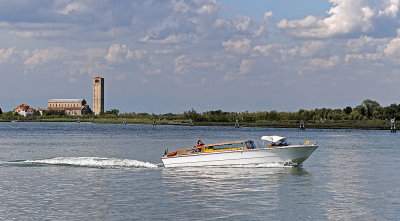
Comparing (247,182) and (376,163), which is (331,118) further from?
(247,182)

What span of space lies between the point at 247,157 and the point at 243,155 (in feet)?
1.04

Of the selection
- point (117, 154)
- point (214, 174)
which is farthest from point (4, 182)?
point (117, 154)

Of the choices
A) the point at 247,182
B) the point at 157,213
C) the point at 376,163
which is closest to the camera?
the point at 157,213

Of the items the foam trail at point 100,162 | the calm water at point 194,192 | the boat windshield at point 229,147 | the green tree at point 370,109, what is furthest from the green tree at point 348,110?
the boat windshield at point 229,147

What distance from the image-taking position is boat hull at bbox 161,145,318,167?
40.2m

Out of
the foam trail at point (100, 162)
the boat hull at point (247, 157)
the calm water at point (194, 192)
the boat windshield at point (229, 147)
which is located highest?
the boat windshield at point (229, 147)

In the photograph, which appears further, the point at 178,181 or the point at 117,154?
the point at 117,154

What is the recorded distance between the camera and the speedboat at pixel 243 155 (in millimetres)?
40250

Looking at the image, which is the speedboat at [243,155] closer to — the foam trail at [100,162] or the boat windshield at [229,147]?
the boat windshield at [229,147]

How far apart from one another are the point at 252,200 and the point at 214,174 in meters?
10.6

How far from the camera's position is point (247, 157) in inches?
1582

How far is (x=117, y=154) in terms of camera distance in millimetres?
60312

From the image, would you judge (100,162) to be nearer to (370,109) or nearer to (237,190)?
(237,190)

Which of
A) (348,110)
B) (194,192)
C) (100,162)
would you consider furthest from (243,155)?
(348,110)
